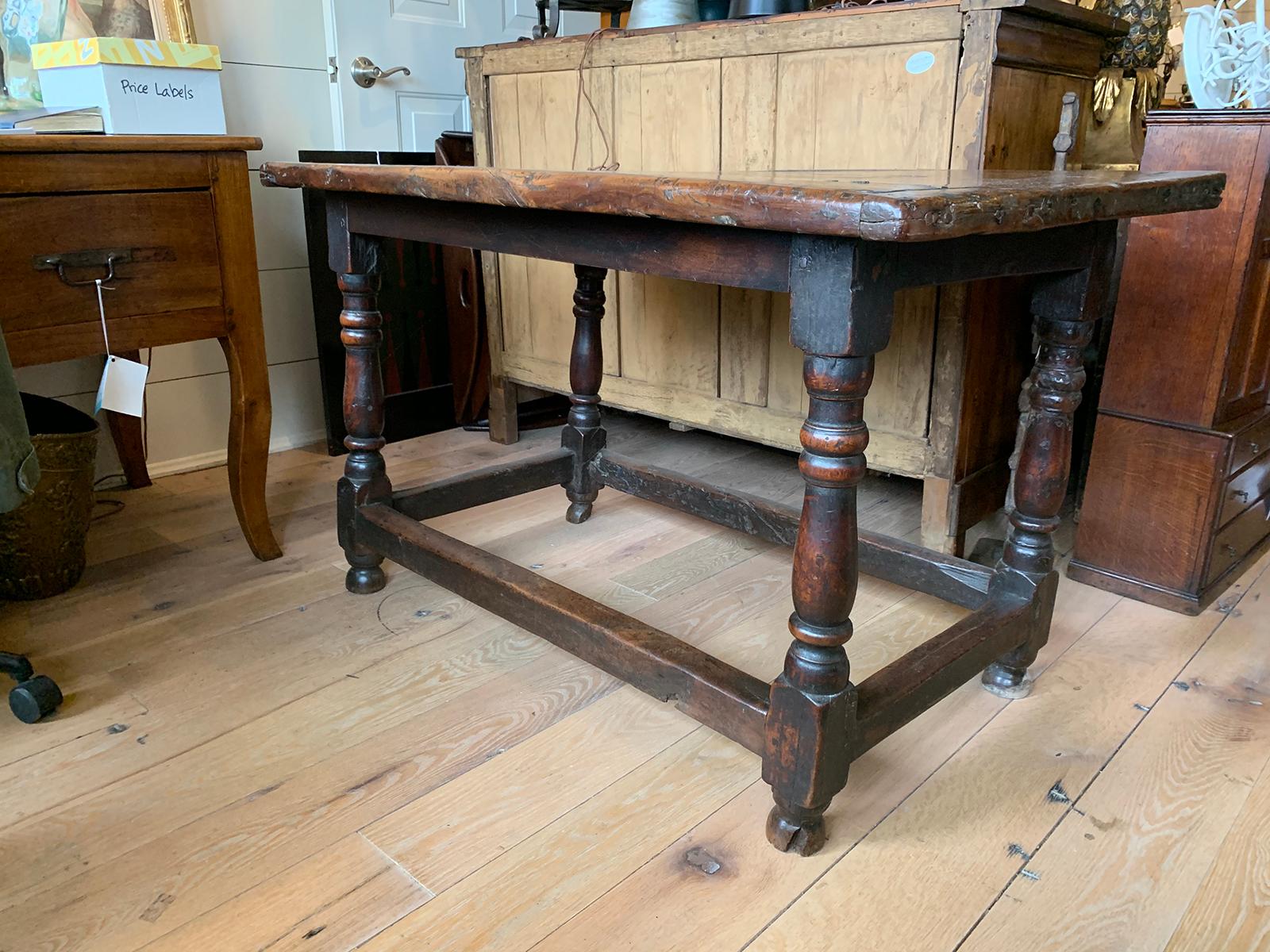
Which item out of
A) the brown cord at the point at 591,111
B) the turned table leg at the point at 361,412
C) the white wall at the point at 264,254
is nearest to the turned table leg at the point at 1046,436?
the turned table leg at the point at 361,412

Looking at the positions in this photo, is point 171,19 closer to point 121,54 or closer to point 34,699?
point 121,54

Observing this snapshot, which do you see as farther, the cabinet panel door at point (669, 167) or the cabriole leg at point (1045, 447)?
the cabinet panel door at point (669, 167)

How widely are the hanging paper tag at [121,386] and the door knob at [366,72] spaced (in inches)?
50.0

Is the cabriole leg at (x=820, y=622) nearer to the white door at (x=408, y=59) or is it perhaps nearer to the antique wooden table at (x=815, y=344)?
the antique wooden table at (x=815, y=344)

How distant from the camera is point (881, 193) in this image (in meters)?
0.82

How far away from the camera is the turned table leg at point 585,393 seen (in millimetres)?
1948

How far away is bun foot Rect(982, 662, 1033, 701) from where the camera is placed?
55.2 inches

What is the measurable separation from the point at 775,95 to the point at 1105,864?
1.44 metres

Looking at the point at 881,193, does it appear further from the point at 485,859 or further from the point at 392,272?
the point at 392,272

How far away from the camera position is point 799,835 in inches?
42.6

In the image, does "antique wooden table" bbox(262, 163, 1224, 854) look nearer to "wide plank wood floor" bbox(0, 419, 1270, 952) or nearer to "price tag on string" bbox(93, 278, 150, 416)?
"wide plank wood floor" bbox(0, 419, 1270, 952)

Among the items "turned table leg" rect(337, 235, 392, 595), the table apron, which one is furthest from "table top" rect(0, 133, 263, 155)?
the table apron

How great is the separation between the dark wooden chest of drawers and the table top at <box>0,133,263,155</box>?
4.99 feet

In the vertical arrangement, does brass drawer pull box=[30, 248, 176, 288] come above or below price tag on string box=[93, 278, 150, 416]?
above
